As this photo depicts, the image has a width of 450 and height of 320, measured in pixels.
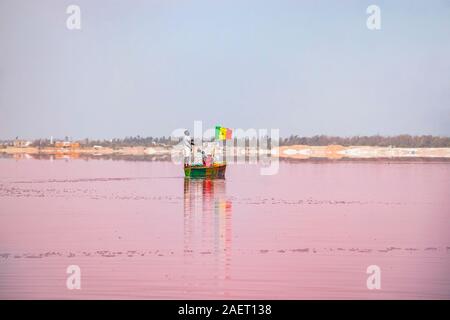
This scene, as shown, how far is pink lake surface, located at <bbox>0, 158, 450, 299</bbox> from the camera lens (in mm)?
23297

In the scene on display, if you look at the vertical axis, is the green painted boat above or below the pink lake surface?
above

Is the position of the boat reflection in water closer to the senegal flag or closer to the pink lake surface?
the pink lake surface

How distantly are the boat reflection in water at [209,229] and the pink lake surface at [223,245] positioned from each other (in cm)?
6

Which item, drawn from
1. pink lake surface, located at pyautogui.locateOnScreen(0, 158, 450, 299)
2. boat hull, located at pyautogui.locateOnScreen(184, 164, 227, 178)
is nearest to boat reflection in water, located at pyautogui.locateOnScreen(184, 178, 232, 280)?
pink lake surface, located at pyautogui.locateOnScreen(0, 158, 450, 299)

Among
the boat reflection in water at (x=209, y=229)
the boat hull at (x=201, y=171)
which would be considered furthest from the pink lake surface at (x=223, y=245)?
the boat hull at (x=201, y=171)

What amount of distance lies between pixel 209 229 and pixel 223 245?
4667mm

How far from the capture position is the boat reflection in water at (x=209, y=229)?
27.3 m

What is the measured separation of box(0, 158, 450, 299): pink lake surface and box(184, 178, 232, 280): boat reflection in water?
2.2 inches

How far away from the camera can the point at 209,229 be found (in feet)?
116

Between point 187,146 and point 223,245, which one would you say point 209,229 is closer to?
point 223,245

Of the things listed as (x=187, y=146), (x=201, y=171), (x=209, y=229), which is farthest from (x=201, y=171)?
(x=209, y=229)

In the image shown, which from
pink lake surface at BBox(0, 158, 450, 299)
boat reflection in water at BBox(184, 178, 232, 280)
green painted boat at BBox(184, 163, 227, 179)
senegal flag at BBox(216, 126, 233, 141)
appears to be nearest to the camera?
pink lake surface at BBox(0, 158, 450, 299)
